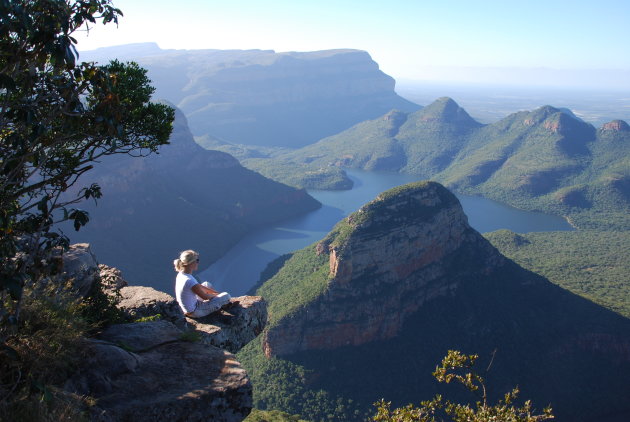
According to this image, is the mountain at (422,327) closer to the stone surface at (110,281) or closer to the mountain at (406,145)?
the stone surface at (110,281)

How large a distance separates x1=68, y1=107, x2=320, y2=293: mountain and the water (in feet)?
8.33

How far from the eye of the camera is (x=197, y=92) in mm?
196000

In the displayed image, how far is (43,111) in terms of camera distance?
17.4 ft

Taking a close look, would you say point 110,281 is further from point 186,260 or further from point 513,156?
point 513,156

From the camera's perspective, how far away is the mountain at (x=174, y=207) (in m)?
54.0

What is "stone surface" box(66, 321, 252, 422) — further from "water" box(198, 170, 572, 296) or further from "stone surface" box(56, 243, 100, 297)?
"water" box(198, 170, 572, 296)

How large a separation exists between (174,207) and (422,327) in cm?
4526

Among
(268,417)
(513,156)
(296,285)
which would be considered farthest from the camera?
(513,156)

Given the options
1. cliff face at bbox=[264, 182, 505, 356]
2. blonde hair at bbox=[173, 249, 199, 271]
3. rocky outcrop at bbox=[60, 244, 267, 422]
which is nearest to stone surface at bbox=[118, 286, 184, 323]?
rocky outcrop at bbox=[60, 244, 267, 422]

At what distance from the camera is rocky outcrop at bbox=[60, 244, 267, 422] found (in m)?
5.47

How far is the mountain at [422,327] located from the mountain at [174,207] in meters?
22.9

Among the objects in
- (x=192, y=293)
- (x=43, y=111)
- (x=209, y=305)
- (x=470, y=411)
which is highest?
(x=43, y=111)

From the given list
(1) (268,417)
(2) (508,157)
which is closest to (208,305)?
(1) (268,417)

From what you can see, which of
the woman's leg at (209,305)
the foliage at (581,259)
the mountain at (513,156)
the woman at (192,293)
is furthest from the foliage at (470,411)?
the mountain at (513,156)
